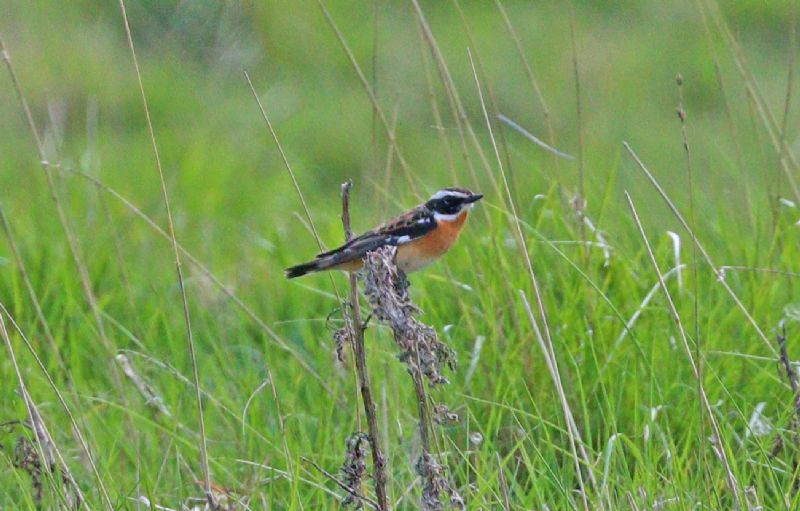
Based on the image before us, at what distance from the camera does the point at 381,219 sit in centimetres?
494

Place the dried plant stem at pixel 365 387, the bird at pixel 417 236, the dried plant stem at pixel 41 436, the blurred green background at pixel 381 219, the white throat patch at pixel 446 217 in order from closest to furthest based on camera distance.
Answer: the dried plant stem at pixel 365 387 < the dried plant stem at pixel 41 436 < the blurred green background at pixel 381 219 < the bird at pixel 417 236 < the white throat patch at pixel 446 217

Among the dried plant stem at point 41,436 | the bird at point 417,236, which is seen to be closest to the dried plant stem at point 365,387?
the dried plant stem at point 41,436

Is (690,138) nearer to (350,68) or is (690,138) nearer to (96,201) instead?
(350,68)

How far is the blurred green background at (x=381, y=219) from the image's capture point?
3.66m

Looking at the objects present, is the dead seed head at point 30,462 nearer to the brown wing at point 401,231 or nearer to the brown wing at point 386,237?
the brown wing at point 386,237

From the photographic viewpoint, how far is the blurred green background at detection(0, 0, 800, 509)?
3.66m

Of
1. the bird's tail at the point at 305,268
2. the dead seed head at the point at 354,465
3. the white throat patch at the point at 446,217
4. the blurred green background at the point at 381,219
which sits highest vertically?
the white throat patch at the point at 446,217

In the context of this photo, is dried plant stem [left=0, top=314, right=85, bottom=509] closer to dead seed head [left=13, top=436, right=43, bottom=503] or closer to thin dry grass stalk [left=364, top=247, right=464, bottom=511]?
dead seed head [left=13, top=436, right=43, bottom=503]

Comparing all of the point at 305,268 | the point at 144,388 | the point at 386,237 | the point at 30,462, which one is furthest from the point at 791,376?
the point at 144,388

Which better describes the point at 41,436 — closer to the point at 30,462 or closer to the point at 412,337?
the point at 30,462

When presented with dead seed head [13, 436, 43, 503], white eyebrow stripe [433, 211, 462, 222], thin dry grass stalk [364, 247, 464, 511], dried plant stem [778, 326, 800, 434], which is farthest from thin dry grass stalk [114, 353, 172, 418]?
dried plant stem [778, 326, 800, 434]

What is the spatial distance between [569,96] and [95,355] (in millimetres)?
4579

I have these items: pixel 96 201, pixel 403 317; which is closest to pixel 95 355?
pixel 96 201

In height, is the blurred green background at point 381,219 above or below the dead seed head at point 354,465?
below
